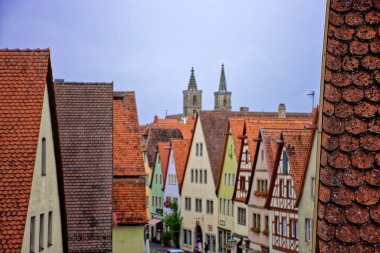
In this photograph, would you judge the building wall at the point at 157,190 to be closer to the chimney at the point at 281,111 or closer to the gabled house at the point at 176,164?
the gabled house at the point at 176,164

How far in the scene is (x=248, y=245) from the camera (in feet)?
139

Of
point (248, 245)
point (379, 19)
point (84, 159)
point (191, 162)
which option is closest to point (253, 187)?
point (248, 245)

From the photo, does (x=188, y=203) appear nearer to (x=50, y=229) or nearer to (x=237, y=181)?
(x=237, y=181)

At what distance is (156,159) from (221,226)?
53.0ft

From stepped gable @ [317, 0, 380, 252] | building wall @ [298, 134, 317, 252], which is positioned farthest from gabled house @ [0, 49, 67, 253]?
building wall @ [298, 134, 317, 252]

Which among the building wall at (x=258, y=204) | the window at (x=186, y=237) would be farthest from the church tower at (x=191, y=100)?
the building wall at (x=258, y=204)

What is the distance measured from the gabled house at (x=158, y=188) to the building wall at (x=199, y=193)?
5269mm

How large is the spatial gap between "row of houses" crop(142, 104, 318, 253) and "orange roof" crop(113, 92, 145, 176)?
701cm

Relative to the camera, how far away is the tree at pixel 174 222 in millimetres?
57469

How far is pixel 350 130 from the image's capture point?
→ 13.6 ft

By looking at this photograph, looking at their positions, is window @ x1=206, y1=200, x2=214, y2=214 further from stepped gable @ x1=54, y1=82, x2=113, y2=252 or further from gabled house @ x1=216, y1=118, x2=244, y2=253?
stepped gable @ x1=54, y1=82, x2=113, y2=252

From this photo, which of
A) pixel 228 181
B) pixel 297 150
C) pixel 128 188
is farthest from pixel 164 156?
pixel 128 188

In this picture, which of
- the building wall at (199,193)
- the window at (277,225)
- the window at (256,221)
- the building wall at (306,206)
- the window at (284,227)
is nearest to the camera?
the building wall at (306,206)

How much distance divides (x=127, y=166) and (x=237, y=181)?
21271mm
